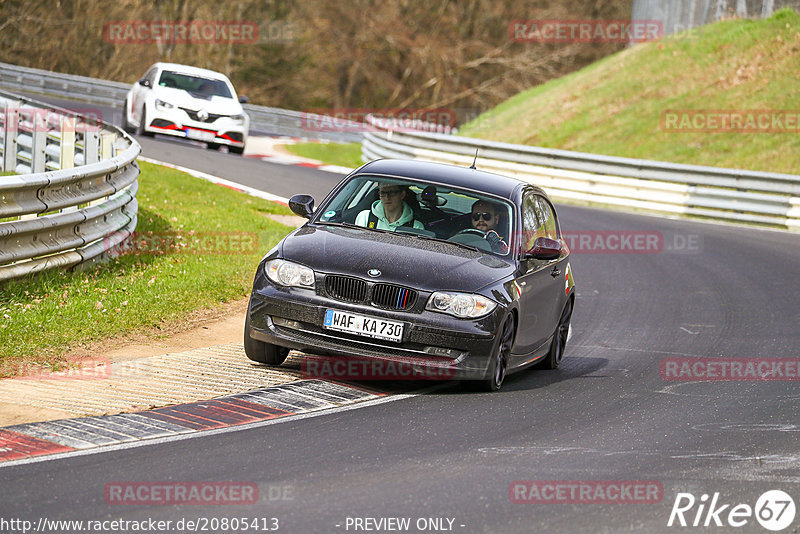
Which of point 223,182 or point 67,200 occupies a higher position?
point 67,200

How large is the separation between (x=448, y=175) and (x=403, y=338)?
2015 mm

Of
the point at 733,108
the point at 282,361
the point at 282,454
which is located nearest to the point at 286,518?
the point at 282,454

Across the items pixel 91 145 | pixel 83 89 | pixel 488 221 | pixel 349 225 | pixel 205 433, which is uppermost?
pixel 488 221

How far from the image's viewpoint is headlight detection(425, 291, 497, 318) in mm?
7852

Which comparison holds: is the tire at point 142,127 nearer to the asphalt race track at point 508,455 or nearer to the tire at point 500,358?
the asphalt race track at point 508,455

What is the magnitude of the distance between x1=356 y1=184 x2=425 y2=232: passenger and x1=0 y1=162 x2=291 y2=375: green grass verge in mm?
2220

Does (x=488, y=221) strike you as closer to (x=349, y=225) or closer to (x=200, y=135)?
(x=349, y=225)

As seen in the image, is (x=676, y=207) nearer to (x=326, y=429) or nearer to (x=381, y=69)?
(x=326, y=429)

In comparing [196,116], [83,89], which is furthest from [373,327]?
[83,89]

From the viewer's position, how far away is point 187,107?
25.1 metres

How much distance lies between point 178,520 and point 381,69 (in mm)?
55151

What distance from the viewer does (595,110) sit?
116ft

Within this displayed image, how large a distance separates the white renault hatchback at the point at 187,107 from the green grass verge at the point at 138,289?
8.54 m

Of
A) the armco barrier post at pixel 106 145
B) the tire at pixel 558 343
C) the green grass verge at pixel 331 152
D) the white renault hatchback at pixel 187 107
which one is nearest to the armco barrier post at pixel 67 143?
the armco barrier post at pixel 106 145
